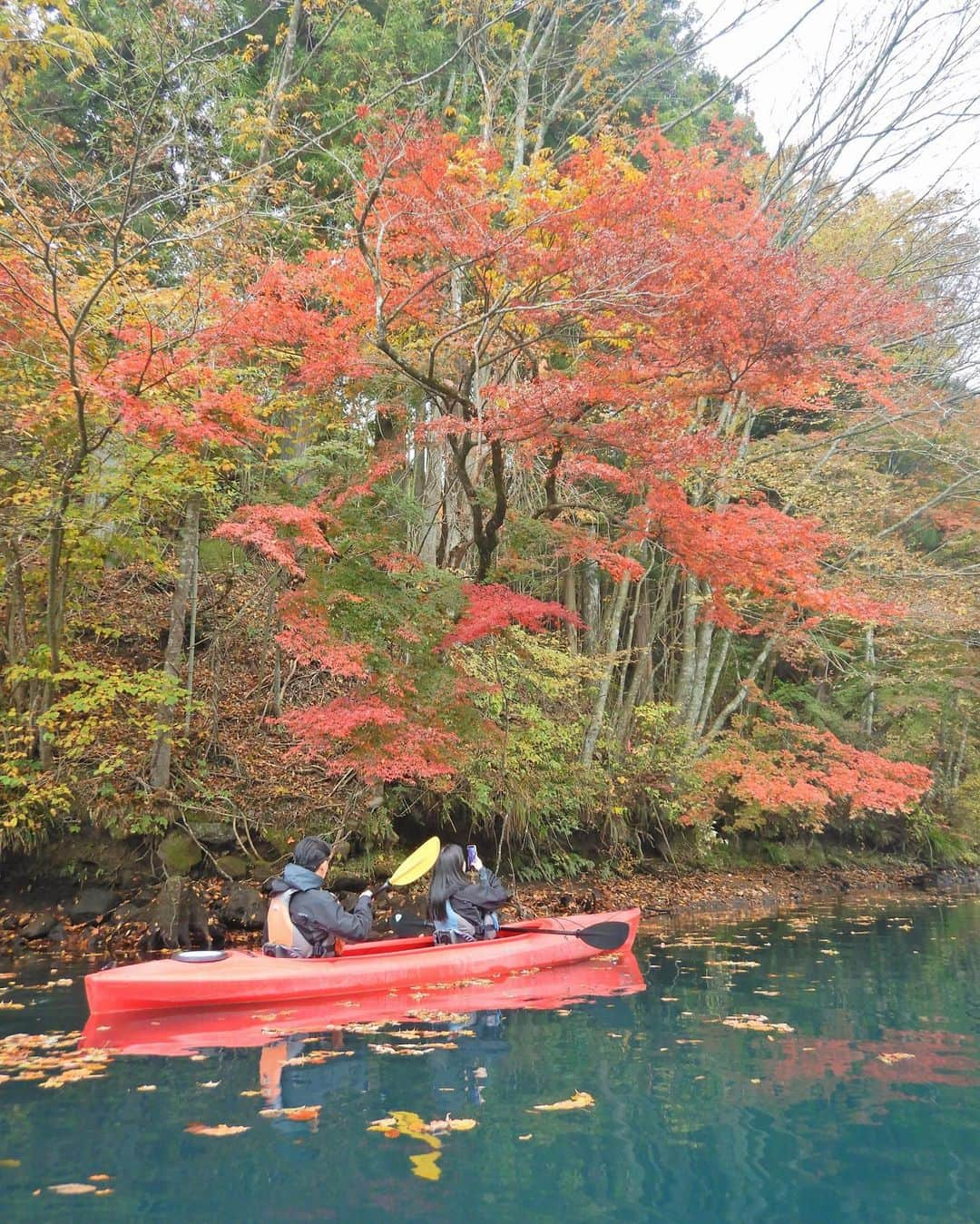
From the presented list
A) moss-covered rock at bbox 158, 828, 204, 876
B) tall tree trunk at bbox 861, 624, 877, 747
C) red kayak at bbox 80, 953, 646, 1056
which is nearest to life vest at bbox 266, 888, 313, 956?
red kayak at bbox 80, 953, 646, 1056

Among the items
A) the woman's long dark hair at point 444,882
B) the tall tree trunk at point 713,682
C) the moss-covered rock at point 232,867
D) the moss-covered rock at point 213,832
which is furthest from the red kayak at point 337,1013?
the tall tree trunk at point 713,682

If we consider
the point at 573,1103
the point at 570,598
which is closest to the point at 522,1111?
the point at 573,1103

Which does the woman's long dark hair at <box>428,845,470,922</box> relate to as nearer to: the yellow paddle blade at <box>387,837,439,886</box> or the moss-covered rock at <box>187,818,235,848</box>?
the yellow paddle blade at <box>387,837,439,886</box>

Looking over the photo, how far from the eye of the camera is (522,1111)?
3816mm

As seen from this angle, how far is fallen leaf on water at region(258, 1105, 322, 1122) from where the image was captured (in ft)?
12.1

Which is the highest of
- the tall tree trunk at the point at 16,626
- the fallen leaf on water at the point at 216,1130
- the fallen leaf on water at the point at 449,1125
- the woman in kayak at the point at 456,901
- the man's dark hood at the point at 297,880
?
the tall tree trunk at the point at 16,626

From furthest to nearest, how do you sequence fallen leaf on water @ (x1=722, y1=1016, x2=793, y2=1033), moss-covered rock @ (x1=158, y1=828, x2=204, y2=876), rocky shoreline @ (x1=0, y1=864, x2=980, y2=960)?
moss-covered rock @ (x1=158, y1=828, x2=204, y2=876)
rocky shoreline @ (x1=0, y1=864, x2=980, y2=960)
fallen leaf on water @ (x1=722, y1=1016, x2=793, y2=1033)

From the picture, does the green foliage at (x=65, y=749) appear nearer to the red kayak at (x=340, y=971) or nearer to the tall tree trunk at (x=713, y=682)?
the red kayak at (x=340, y=971)

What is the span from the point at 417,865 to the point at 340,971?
1.52 meters

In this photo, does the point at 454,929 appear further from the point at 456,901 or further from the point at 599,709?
the point at 599,709

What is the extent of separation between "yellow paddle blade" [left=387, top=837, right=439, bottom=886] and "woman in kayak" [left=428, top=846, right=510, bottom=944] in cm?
26

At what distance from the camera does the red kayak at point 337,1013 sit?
498 centimetres

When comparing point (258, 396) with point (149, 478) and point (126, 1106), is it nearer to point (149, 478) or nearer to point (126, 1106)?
point (149, 478)

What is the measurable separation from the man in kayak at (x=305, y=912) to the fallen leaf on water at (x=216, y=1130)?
2.34 metres
